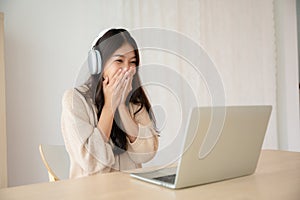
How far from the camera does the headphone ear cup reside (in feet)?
4.29

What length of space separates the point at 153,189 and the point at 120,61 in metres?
0.67

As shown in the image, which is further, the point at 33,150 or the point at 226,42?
the point at 226,42

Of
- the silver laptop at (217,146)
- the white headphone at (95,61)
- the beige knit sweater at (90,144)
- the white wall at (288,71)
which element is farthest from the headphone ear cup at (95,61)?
the white wall at (288,71)

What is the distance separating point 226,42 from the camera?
9.89 ft

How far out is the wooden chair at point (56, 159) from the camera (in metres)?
1.44

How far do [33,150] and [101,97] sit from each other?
54.8 inches

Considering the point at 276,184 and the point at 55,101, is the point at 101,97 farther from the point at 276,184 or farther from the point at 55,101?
the point at 55,101

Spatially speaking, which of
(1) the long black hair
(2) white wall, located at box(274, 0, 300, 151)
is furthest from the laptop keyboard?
(2) white wall, located at box(274, 0, 300, 151)

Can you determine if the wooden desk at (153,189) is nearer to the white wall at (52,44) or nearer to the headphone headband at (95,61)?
the headphone headband at (95,61)

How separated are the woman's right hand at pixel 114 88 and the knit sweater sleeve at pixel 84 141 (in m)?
0.11

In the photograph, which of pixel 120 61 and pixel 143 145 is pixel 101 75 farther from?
pixel 143 145

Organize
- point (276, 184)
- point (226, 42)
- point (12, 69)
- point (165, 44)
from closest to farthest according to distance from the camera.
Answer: point (276, 184) → point (12, 69) → point (165, 44) → point (226, 42)

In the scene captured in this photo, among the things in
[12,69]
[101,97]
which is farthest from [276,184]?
[12,69]

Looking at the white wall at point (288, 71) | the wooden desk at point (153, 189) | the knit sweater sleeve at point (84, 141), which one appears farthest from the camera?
the white wall at point (288, 71)
